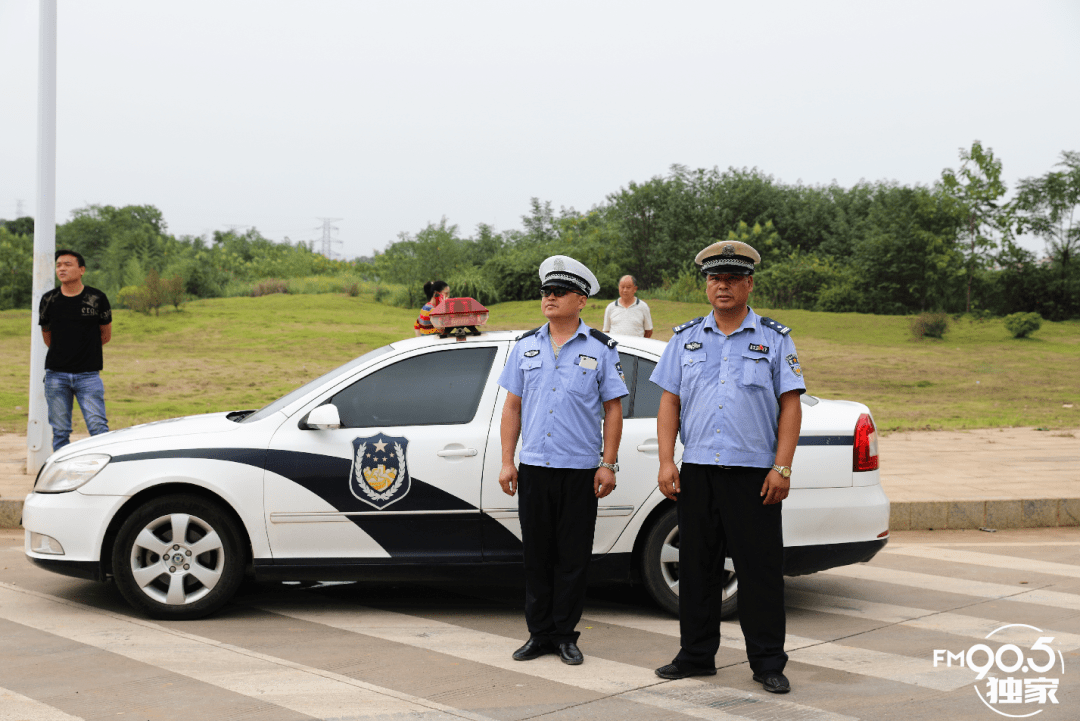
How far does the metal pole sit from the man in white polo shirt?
18.1 feet

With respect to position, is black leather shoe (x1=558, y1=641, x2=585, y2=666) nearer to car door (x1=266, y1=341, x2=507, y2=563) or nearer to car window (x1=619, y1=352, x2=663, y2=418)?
car door (x1=266, y1=341, x2=507, y2=563)

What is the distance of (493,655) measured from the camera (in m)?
4.98

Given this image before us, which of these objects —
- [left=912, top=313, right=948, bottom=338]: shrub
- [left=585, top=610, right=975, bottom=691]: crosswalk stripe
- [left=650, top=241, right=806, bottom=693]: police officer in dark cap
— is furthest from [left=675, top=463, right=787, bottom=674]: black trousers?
[left=912, top=313, right=948, bottom=338]: shrub

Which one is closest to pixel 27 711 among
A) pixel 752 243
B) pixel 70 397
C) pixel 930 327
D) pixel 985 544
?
pixel 70 397

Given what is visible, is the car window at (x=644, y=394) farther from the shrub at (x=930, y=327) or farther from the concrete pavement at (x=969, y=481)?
the shrub at (x=930, y=327)

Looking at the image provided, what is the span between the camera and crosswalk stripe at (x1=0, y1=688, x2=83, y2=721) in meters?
4.02

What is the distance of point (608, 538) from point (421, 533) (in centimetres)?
97

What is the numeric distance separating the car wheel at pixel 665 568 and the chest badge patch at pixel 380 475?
1301mm

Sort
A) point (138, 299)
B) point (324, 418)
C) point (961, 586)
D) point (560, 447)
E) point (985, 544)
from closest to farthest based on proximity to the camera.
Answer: point (560, 447) < point (324, 418) < point (961, 586) < point (985, 544) < point (138, 299)

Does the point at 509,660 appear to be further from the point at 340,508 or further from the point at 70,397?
the point at 70,397

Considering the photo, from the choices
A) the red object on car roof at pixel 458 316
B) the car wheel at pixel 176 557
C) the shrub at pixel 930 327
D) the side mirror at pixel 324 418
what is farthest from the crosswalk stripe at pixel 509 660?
the shrub at pixel 930 327

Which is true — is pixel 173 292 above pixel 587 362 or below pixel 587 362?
above

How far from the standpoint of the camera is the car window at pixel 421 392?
18.4ft

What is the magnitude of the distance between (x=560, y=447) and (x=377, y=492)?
3.99 feet
